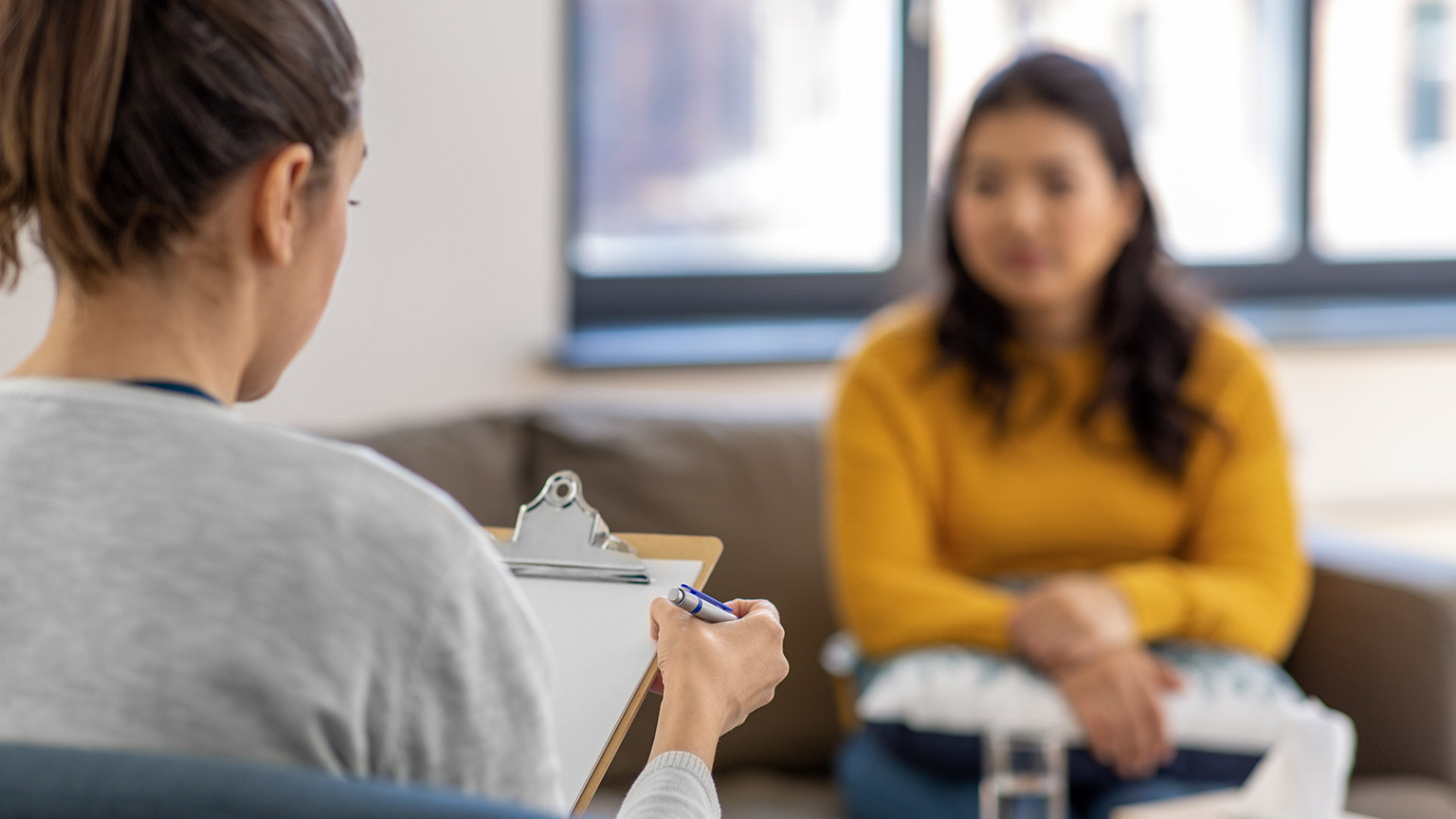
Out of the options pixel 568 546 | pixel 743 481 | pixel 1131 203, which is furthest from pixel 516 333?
pixel 568 546

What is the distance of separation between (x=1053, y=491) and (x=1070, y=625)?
20 cm

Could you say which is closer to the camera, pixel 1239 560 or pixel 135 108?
pixel 135 108

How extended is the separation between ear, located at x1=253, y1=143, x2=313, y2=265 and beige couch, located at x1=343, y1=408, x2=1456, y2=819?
2.60ft

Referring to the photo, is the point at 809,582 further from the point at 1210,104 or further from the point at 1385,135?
the point at 1385,135

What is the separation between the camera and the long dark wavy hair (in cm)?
166

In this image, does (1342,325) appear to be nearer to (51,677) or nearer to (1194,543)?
(1194,543)

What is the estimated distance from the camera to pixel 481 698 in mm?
485

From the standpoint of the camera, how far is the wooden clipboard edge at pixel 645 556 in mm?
523

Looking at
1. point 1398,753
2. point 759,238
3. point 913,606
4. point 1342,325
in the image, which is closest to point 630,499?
point 913,606

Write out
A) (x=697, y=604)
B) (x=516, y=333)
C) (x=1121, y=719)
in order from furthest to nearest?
(x=516, y=333) < (x=1121, y=719) < (x=697, y=604)

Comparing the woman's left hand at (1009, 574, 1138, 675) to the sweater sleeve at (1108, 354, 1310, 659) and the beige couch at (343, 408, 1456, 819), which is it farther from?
the beige couch at (343, 408, 1456, 819)

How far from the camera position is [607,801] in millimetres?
639

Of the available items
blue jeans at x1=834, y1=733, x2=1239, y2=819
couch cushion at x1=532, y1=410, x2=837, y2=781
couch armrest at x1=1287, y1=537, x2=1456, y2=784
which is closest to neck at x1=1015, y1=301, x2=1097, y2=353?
couch cushion at x1=532, y1=410, x2=837, y2=781

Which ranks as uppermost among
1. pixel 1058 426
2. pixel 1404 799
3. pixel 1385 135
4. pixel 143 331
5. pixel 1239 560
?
pixel 1385 135
